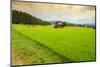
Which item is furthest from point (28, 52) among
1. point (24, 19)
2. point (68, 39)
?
point (68, 39)

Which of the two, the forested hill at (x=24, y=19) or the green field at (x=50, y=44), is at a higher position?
the forested hill at (x=24, y=19)

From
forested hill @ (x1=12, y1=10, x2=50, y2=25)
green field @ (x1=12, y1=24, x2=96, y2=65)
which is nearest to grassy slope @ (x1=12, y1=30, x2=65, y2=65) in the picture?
green field @ (x1=12, y1=24, x2=96, y2=65)

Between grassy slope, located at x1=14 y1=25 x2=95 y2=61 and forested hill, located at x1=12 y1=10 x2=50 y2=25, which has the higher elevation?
forested hill, located at x1=12 y1=10 x2=50 y2=25

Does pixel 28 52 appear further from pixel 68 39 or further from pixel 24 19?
pixel 68 39

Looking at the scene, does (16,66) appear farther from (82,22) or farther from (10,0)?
(82,22)

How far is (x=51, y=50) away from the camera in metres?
2.63

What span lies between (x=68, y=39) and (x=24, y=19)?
0.65 m

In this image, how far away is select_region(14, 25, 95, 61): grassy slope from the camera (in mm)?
2570

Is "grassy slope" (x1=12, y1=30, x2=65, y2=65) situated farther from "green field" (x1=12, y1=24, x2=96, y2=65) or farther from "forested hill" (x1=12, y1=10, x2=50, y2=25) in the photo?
"forested hill" (x1=12, y1=10, x2=50, y2=25)

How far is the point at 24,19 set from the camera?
99.3 inches

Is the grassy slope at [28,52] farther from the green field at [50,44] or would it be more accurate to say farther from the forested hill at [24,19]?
the forested hill at [24,19]

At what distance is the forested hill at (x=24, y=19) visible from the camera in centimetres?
246

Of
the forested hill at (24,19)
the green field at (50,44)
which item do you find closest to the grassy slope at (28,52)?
the green field at (50,44)

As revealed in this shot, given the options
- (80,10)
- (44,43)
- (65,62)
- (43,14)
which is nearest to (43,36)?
(44,43)
